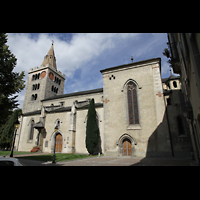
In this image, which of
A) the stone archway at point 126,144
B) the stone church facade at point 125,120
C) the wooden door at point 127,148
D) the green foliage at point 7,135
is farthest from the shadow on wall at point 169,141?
the green foliage at point 7,135

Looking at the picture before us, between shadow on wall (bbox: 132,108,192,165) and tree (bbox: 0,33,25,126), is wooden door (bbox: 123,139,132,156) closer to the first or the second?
shadow on wall (bbox: 132,108,192,165)

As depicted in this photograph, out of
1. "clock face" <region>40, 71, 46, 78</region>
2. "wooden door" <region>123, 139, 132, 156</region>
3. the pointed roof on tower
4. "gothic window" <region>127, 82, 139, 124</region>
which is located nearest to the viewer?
"wooden door" <region>123, 139, 132, 156</region>

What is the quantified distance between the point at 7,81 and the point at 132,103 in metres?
14.4

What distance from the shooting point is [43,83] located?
36.6 m

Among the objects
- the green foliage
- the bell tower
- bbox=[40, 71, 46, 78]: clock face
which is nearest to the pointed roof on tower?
the bell tower

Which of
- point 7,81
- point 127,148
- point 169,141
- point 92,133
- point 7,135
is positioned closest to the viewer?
point 7,81

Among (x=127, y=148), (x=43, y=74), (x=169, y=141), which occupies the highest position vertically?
(x=43, y=74)

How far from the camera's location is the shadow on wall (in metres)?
15.0

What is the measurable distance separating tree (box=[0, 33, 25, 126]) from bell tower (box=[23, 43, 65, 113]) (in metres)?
23.7

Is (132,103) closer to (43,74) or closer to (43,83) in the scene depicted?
(43,83)

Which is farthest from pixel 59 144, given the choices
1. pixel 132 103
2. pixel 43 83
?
pixel 43 83
